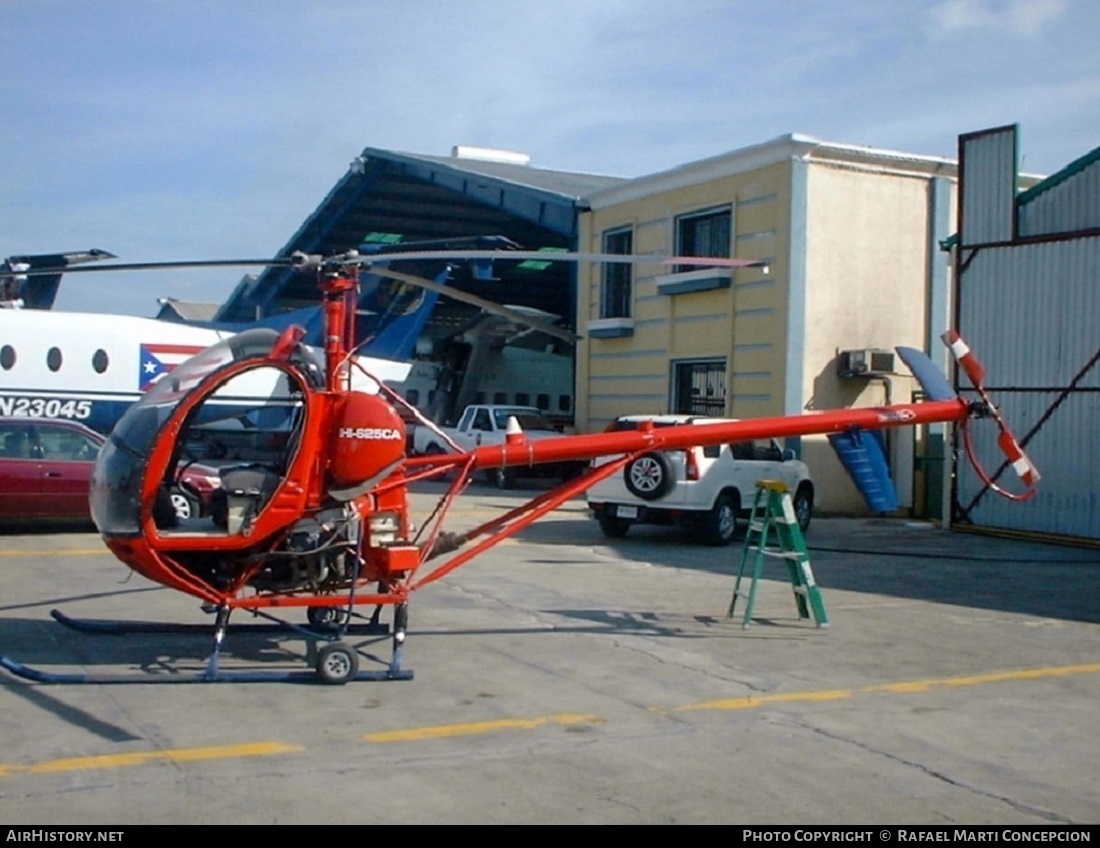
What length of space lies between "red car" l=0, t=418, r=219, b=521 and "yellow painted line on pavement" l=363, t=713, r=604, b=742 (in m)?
10.0

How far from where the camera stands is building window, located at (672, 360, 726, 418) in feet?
82.0

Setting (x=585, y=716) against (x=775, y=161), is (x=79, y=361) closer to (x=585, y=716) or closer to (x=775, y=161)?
(x=775, y=161)

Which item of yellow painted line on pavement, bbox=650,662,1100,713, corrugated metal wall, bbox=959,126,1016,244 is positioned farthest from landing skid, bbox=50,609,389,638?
corrugated metal wall, bbox=959,126,1016,244

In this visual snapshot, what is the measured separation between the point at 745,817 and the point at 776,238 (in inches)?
719

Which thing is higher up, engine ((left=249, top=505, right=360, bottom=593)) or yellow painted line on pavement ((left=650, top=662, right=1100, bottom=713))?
engine ((left=249, top=505, right=360, bottom=593))

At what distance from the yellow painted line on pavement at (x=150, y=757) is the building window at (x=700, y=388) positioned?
18.4 m

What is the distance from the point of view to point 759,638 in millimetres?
10633

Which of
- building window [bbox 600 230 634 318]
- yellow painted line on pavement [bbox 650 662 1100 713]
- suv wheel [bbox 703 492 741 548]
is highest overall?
building window [bbox 600 230 634 318]

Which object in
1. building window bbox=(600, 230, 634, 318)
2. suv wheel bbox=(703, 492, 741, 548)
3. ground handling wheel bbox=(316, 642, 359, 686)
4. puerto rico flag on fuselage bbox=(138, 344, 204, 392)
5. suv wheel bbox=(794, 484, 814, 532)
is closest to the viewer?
ground handling wheel bbox=(316, 642, 359, 686)

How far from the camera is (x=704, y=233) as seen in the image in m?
25.4

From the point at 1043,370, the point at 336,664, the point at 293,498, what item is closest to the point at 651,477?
the point at 1043,370

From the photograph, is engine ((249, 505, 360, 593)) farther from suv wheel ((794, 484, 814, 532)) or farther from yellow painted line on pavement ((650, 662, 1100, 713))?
suv wheel ((794, 484, 814, 532))

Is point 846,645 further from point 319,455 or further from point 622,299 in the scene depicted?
point 622,299

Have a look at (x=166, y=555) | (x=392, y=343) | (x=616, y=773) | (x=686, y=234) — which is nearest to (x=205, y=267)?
(x=166, y=555)
